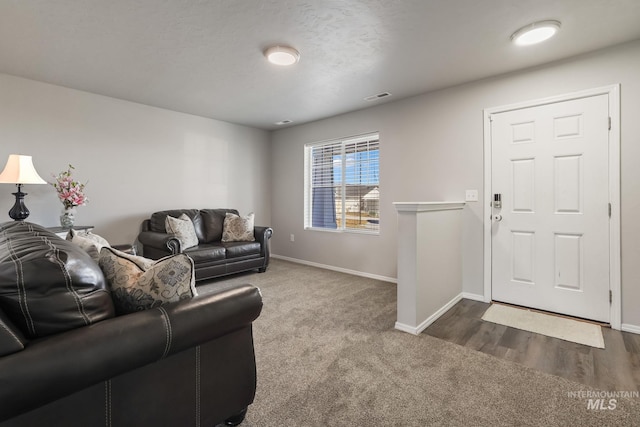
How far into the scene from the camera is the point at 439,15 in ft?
6.88

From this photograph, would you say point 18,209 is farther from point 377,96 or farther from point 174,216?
point 377,96

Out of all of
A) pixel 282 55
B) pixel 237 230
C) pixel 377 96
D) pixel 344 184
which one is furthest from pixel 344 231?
pixel 282 55

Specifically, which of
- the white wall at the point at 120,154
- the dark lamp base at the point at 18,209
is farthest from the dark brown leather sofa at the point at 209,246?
the dark lamp base at the point at 18,209

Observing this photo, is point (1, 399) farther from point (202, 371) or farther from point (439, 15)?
point (439, 15)

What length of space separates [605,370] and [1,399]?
2.95 m

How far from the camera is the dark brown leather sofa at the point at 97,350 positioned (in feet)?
2.67

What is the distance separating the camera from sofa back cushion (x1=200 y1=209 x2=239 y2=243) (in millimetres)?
4363

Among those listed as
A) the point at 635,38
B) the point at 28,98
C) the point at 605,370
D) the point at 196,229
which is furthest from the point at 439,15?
the point at 28,98

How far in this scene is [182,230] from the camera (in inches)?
151

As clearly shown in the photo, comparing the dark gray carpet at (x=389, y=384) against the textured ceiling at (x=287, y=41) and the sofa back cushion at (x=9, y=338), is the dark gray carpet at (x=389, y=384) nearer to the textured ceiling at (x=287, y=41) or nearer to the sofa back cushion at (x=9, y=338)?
the sofa back cushion at (x=9, y=338)

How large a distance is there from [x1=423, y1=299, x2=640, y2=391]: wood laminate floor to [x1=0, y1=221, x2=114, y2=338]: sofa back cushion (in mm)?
2325

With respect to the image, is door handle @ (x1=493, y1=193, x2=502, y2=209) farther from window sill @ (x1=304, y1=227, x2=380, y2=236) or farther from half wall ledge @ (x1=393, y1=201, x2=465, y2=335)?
window sill @ (x1=304, y1=227, x2=380, y2=236)

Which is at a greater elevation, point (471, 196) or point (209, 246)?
point (471, 196)

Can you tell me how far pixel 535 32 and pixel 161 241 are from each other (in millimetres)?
4264
